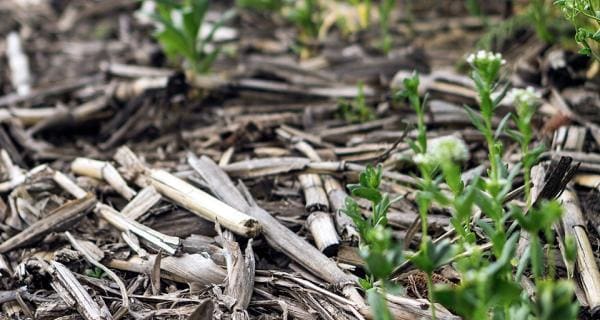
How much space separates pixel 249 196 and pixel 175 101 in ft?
3.41

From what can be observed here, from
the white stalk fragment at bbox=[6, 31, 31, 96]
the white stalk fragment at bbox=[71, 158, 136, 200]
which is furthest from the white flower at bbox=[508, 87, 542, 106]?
the white stalk fragment at bbox=[6, 31, 31, 96]

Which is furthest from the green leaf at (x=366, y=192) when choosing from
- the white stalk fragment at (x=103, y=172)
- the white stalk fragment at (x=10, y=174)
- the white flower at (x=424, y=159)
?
the white stalk fragment at (x=10, y=174)

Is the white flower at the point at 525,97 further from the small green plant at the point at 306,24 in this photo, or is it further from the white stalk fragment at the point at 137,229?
the small green plant at the point at 306,24

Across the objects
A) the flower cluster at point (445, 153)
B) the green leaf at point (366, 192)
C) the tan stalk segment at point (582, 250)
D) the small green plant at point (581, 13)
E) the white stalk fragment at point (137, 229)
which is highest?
the small green plant at point (581, 13)

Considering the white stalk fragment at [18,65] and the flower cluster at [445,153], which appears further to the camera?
the white stalk fragment at [18,65]

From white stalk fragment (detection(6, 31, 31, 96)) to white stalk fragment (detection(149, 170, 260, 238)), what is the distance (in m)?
1.38

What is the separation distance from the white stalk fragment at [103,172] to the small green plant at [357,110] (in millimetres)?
1027

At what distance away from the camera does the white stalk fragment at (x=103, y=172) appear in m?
2.62

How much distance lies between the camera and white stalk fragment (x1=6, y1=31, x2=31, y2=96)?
3.64 meters

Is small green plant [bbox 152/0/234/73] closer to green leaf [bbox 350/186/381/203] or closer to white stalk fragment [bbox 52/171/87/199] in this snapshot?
white stalk fragment [bbox 52/171/87/199]

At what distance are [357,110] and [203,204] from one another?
1065mm

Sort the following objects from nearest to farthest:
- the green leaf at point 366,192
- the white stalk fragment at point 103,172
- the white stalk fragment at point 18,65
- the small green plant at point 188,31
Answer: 1. the green leaf at point 366,192
2. the white stalk fragment at point 103,172
3. the small green plant at point 188,31
4. the white stalk fragment at point 18,65

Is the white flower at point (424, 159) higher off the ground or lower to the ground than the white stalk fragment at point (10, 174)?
higher

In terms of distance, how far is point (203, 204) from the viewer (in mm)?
2355
